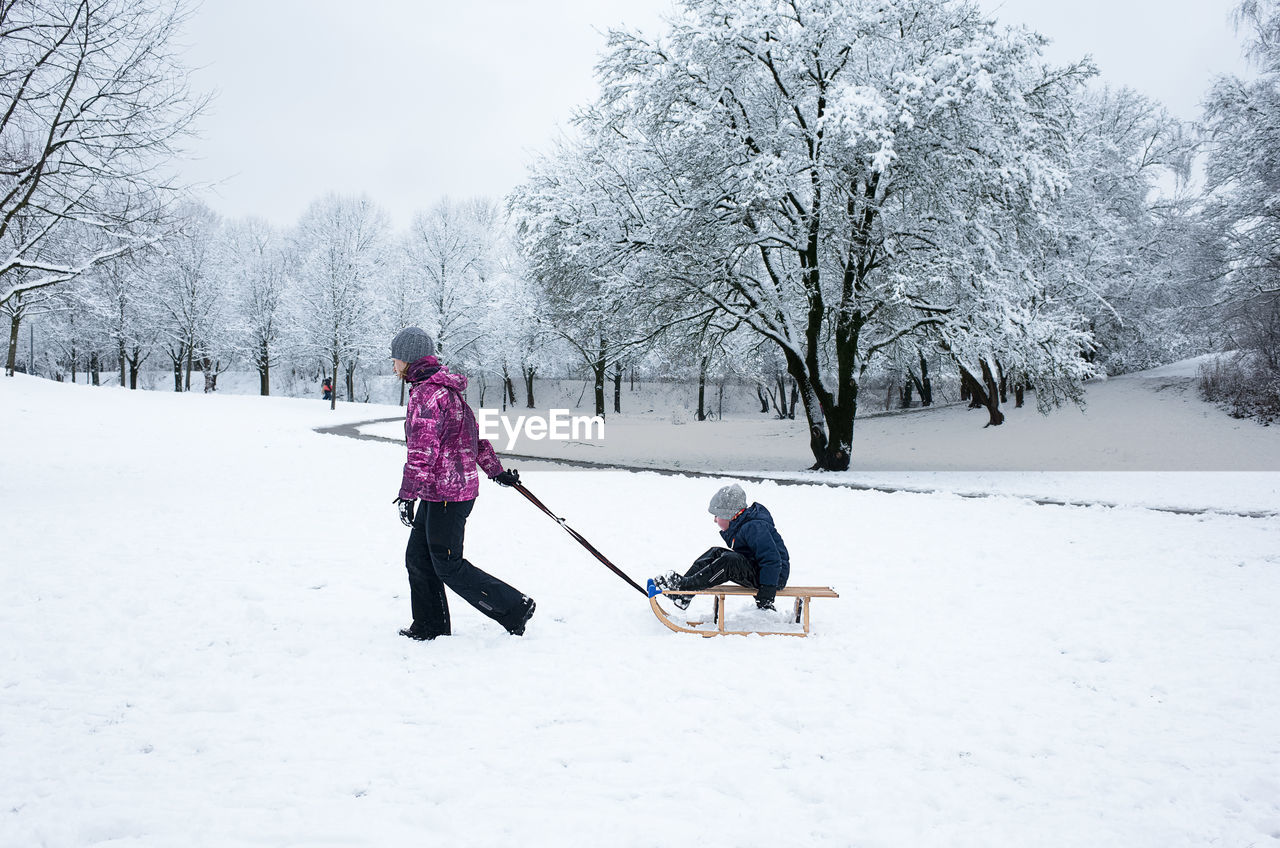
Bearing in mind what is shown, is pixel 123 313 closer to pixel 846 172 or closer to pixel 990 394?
pixel 846 172

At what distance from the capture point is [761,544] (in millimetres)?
5680

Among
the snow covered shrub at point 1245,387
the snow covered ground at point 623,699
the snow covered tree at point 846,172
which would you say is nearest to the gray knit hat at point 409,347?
the snow covered ground at point 623,699

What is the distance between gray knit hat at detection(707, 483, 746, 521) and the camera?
19.1ft

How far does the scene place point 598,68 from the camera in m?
17.1


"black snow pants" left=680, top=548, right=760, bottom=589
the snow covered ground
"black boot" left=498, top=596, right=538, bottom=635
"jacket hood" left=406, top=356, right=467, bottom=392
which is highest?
"jacket hood" left=406, top=356, right=467, bottom=392

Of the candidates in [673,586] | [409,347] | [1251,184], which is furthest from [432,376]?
[1251,184]

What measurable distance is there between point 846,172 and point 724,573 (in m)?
12.6

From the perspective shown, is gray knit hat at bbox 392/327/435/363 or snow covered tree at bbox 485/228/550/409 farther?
snow covered tree at bbox 485/228/550/409

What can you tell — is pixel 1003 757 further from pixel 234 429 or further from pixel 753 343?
pixel 234 429

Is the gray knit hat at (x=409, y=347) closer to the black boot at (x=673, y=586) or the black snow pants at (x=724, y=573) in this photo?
the black boot at (x=673, y=586)

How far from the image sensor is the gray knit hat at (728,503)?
19.1ft

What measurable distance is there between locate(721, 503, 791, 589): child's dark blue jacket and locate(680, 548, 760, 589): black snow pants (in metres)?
0.09

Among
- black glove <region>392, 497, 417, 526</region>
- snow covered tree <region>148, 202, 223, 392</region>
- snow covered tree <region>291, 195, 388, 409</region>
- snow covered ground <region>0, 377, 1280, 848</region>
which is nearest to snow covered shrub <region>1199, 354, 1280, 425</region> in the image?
snow covered ground <region>0, 377, 1280, 848</region>

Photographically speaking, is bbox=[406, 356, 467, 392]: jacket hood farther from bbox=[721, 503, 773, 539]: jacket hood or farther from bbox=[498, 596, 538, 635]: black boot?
bbox=[721, 503, 773, 539]: jacket hood
